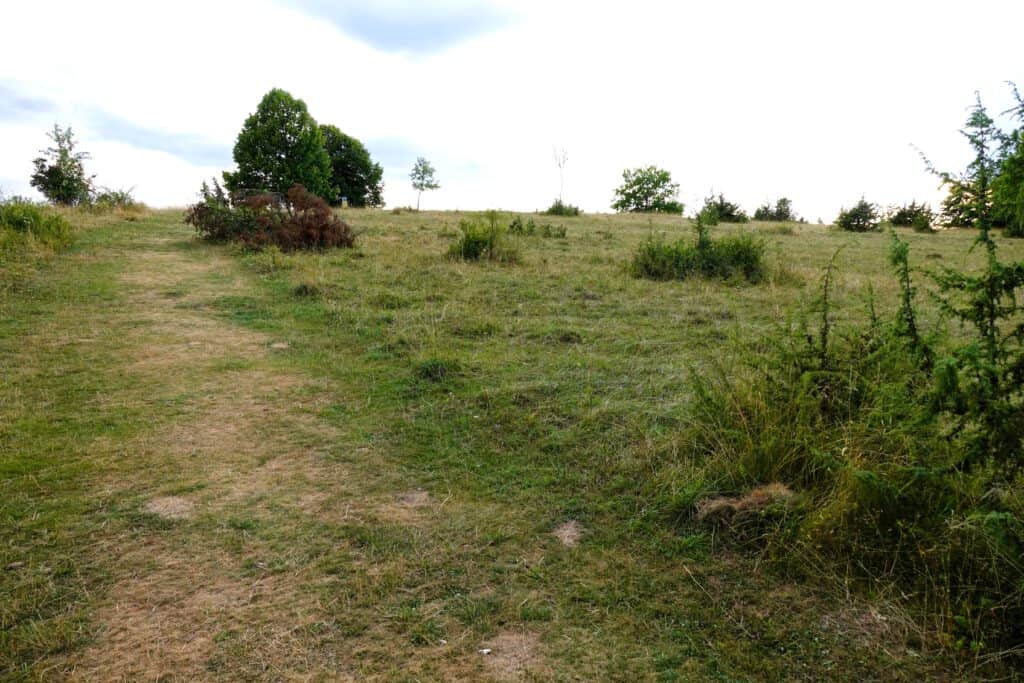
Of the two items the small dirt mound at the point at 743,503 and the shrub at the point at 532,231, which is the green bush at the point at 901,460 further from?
the shrub at the point at 532,231

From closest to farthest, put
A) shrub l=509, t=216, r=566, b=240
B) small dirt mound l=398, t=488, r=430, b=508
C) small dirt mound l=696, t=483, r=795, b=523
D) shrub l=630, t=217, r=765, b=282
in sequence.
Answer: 1. small dirt mound l=696, t=483, r=795, b=523
2. small dirt mound l=398, t=488, r=430, b=508
3. shrub l=630, t=217, r=765, b=282
4. shrub l=509, t=216, r=566, b=240

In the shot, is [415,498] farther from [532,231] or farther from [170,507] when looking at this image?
[532,231]

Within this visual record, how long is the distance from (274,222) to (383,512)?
11087 millimetres

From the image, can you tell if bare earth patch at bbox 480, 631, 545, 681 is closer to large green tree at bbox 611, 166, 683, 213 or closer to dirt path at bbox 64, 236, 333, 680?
dirt path at bbox 64, 236, 333, 680

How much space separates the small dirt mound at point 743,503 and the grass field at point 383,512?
10cm

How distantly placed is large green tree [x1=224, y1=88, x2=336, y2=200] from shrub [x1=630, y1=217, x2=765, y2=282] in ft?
101

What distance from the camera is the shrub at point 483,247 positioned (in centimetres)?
1157

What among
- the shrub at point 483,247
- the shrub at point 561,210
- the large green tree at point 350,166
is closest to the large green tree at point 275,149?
the large green tree at point 350,166

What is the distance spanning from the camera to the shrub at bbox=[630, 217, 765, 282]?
10430mm

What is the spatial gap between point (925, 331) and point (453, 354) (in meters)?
3.75

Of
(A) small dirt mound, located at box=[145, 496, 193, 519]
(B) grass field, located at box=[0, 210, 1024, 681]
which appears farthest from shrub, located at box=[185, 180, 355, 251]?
(A) small dirt mound, located at box=[145, 496, 193, 519]

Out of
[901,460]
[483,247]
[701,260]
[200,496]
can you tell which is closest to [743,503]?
[901,460]

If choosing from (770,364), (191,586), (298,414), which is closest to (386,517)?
(191,586)

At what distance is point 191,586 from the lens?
9.56 feet
